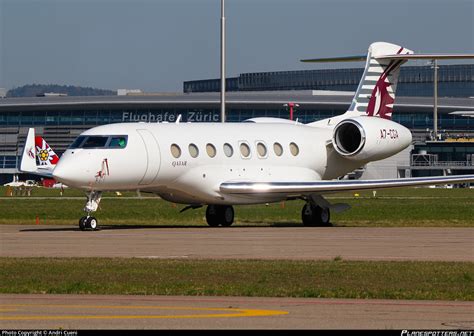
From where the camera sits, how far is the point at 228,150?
37375mm

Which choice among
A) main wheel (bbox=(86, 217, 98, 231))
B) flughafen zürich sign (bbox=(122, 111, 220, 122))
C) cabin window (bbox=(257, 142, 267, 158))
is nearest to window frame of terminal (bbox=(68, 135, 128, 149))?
main wheel (bbox=(86, 217, 98, 231))

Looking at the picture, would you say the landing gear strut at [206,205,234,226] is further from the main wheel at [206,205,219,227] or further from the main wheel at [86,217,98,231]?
the main wheel at [86,217,98,231]

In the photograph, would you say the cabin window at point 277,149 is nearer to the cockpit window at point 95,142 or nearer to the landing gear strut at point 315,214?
the landing gear strut at point 315,214

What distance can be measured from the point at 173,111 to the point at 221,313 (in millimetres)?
134914

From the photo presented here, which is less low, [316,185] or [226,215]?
[316,185]

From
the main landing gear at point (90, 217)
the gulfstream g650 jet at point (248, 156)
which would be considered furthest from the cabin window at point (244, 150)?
the main landing gear at point (90, 217)

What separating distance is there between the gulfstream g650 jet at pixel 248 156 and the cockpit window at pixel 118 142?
0.03m

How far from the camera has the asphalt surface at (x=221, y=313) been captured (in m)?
14.1

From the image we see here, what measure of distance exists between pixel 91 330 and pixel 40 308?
8.04ft

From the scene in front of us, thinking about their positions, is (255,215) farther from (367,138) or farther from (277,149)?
(367,138)

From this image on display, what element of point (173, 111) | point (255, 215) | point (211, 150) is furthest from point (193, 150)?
point (173, 111)

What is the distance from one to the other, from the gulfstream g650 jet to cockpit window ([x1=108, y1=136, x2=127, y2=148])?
30 mm

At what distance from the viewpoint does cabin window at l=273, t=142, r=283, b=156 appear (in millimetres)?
38750

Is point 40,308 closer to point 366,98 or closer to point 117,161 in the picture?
point 117,161
